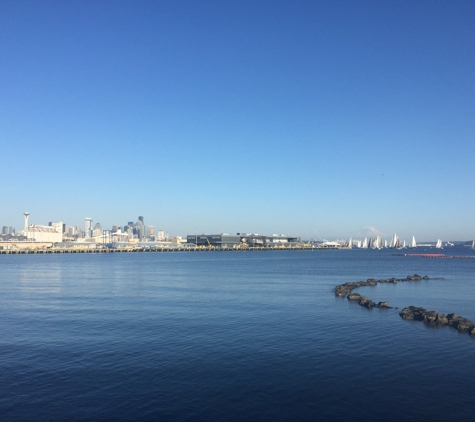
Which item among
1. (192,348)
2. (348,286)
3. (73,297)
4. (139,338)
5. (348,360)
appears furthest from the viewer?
(348,286)

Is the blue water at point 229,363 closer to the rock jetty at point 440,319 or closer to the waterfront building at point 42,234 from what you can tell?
the rock jetty at point 440,319

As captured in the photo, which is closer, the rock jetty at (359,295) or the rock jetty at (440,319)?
the rock jetty at (440,319)

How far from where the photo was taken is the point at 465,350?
19.5m

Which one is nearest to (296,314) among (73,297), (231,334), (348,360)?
(231,334)

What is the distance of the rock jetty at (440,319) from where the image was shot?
23391 mm

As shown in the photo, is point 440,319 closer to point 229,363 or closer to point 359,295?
point 359,295

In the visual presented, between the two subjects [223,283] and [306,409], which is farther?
[223,283]

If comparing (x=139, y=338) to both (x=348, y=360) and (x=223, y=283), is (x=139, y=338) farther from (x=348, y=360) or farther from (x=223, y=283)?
(x=223, y=283)

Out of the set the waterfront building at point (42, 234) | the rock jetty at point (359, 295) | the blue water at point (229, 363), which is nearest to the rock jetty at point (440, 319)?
the blue water at point (229, 363)

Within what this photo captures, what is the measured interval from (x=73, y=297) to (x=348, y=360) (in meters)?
26.3

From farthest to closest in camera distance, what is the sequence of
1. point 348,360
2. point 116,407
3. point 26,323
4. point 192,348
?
point 26,323 → point 192,348 → point 348,360 → point 116,407

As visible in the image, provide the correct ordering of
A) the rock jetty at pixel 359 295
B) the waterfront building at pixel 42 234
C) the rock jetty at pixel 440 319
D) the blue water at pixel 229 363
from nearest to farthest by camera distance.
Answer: the blue water at pixel 229 363, the rock jetty at pixel 440 319, the rock jetty at pixel 359 295, the waterfront building at pixel 42 234

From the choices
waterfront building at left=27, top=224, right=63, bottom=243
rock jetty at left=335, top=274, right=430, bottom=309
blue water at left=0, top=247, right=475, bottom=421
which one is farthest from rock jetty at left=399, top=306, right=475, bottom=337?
waterfront building at left=27, top=224, right=63, bottom=243

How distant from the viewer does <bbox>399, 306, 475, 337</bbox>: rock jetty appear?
23.4 m
